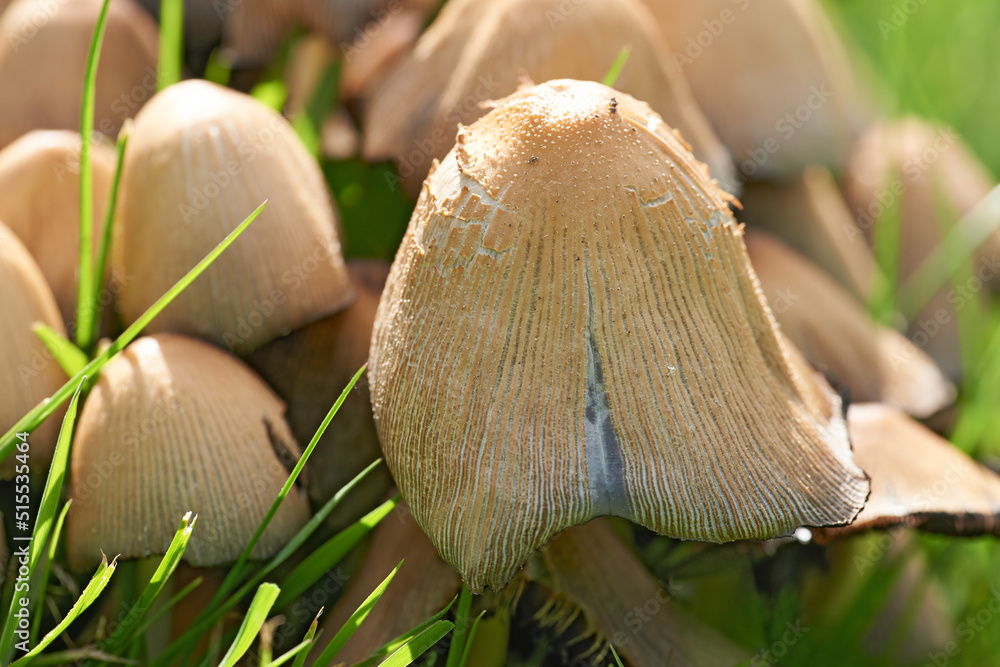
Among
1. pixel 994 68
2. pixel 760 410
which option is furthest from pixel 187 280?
pixel 994 68

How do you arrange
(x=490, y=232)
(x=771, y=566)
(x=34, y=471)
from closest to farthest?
(x=490, y=232) < (x=34, y=471) < (x=771, y=566)

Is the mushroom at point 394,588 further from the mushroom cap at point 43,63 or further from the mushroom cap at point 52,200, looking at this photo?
the mushroom cap at point 43,63

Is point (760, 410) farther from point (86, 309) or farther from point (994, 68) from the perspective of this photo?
point (994, 68)

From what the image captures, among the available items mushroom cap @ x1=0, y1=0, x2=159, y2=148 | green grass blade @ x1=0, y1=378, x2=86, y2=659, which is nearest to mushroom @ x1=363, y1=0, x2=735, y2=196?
mushroom cap @ x1=0, y1=0, x2=159, y2=148

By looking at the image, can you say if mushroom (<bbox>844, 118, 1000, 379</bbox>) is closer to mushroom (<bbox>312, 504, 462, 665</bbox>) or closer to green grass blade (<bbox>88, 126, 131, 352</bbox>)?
mushroom (<bbox>312, 504, 462, 665</bbox>)

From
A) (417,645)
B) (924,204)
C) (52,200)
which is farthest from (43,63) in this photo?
(924,204)

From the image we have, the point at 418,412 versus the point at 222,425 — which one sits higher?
the point at 418,412
